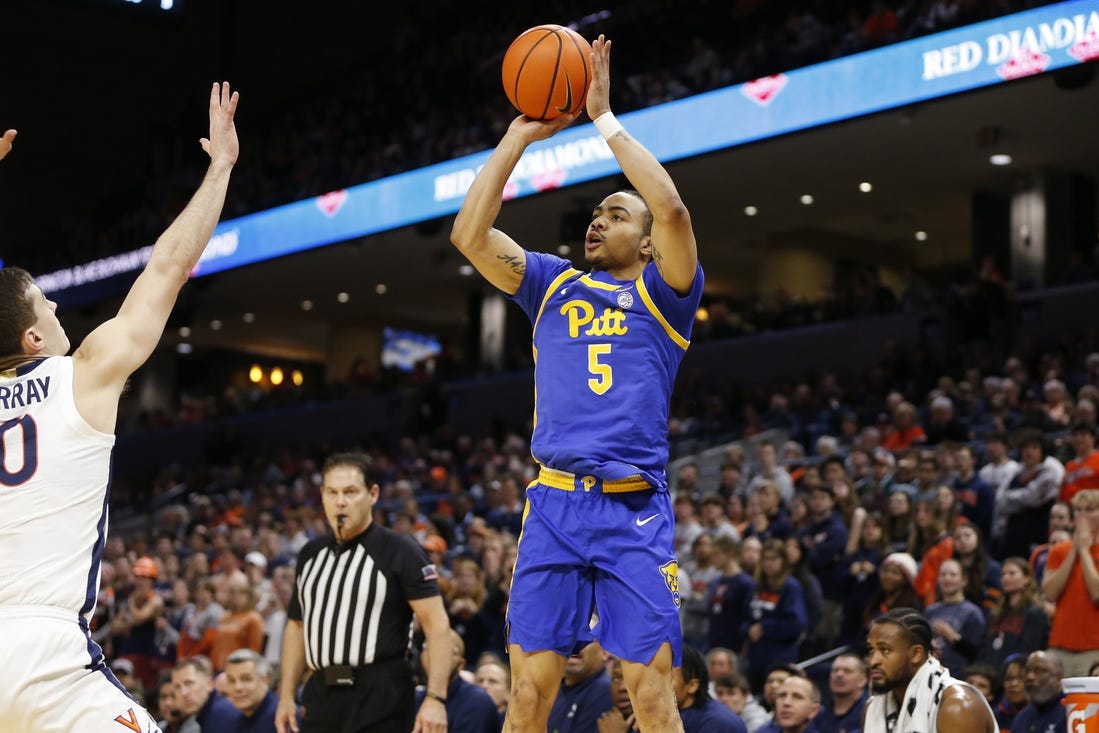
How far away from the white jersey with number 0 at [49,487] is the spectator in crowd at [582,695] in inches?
153

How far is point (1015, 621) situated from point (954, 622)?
1.14ft

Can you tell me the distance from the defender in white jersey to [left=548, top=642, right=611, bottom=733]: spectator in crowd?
3.86 metres

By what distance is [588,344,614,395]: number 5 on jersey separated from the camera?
4438 mm

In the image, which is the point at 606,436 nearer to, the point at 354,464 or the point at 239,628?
the point at 354,464

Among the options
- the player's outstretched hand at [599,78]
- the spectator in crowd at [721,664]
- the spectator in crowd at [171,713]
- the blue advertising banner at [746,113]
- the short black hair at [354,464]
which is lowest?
the spectator in crowd at [171,713]

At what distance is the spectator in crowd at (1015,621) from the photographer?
26.2 ft

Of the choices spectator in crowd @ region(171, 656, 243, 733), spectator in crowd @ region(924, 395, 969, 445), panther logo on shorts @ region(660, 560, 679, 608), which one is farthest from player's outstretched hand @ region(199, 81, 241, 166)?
spectator in crowd @ region(924, 395, 969, 445)

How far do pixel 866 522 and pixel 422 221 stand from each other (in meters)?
11.4

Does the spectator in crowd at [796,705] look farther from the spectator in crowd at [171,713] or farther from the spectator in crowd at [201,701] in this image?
the spectator in crowd at [171,713]

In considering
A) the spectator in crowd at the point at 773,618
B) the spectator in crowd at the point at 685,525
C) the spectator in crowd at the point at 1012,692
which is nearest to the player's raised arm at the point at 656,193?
the spectator in crowd at the point at 1012,692

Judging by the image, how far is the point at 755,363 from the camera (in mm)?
19703

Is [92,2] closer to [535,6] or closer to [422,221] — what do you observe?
[422,221]

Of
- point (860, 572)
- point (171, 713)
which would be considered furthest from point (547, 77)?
point (860, 572)

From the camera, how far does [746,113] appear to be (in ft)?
54.0
